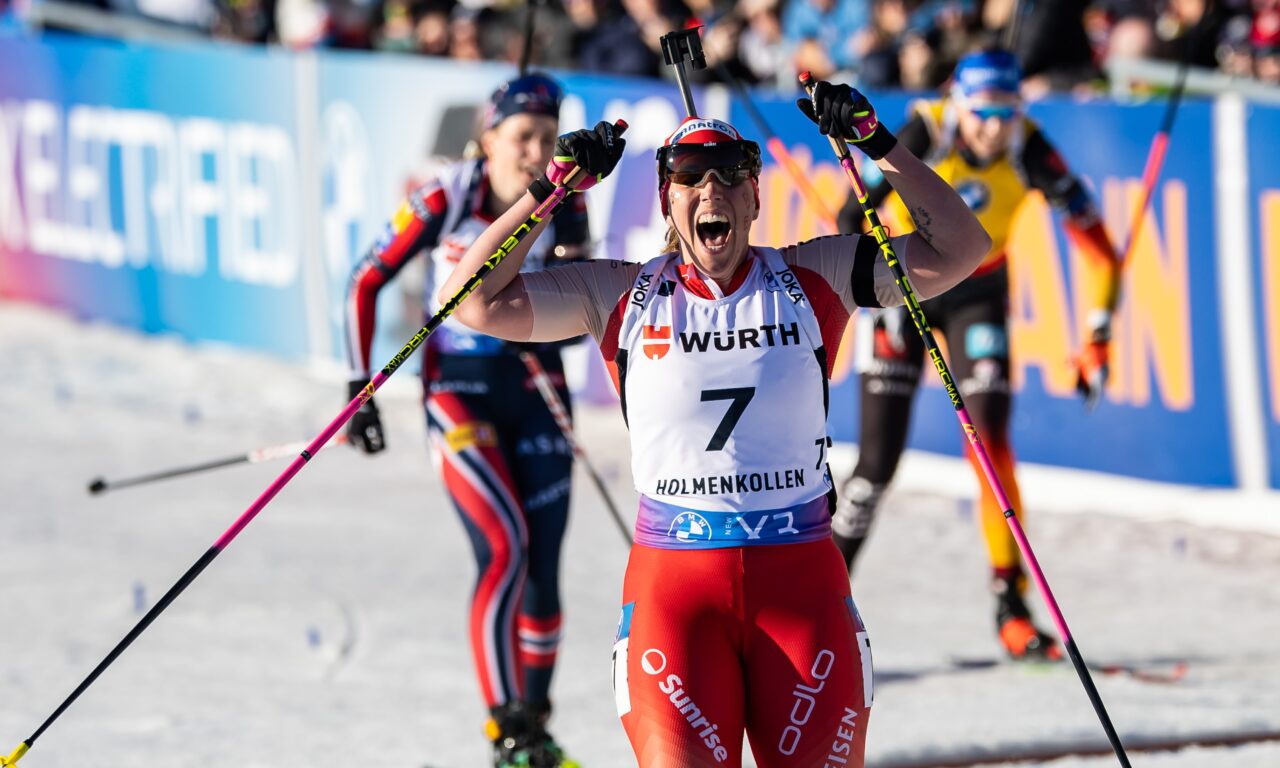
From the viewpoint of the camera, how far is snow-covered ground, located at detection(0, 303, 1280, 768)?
19.4 ft

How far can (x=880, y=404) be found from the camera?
6777 millimetres

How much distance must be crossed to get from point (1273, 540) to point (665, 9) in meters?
5.94

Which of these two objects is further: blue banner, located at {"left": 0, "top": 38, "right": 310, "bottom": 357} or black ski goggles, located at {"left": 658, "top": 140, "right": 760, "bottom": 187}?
blue banner, located at {"left": 0, "top": 38, "right": 310, "bottom": 357}

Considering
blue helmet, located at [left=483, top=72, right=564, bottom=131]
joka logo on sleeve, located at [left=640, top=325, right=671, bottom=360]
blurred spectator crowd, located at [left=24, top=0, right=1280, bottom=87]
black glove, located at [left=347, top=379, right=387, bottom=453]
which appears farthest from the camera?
blurred spectator crowd, located at [left=24, top=0, right=1280, bottom=87]

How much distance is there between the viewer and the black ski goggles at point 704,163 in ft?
12.4

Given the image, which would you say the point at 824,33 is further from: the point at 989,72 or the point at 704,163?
the point at 704,163

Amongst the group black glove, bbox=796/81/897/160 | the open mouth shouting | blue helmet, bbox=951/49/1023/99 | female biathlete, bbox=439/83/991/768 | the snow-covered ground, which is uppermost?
black glove, bbox=796/81/897/160

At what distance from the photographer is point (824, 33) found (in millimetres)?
12016

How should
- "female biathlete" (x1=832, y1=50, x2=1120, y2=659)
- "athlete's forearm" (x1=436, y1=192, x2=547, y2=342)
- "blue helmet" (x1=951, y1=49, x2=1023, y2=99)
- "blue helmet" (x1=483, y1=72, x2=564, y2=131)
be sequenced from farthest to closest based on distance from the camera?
"female biathlete" (x1=832, y1=50, x2=1120, y2=659)
"blue helmet" (x1=951, y1=49, x2=1023, y2=99)
"blue helmet" (x1=483, y1=72, x2=564, y2=131)
"athlete's forearm" (x1=436, y1=192, x2=547, y2=342)

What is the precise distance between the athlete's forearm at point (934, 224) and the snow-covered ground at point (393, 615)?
2158 mm

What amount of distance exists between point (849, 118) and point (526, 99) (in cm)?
172

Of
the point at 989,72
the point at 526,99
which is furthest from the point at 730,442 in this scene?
the point at 989,72

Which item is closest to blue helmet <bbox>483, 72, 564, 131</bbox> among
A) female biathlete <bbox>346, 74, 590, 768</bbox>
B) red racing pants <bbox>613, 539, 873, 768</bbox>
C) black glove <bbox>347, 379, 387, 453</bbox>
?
female biathlete <bbox>346, 74, 590, 768</bbox>

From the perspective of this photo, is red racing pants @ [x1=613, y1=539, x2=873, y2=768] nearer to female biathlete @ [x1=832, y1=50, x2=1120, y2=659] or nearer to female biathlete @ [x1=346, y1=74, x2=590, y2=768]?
female biathlete @ [x1=346, y1=74, x2=590, y2=768]
